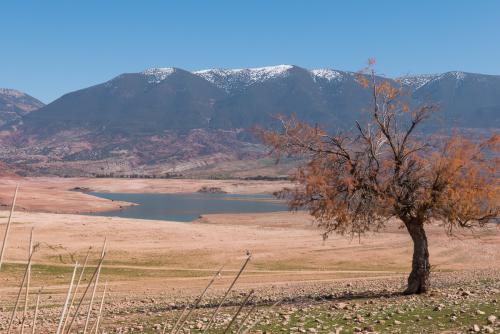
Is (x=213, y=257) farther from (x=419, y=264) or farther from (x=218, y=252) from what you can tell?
(x=419, y=264)

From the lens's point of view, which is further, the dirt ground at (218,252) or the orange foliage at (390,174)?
the dirt ground at (218,252)

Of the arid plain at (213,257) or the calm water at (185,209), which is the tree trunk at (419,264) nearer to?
the arid plain at (213,257)

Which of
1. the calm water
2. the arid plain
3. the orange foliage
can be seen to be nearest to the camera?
the orange foliage

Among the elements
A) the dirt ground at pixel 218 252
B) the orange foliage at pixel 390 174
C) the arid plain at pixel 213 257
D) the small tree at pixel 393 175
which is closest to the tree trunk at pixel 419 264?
the small tree at pixel 393 175

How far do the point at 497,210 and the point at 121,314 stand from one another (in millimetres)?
13761

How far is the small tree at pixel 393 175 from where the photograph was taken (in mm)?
18969

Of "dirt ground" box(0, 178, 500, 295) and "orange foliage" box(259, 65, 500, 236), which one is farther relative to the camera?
"dirt ground" box(0, 178, 500, 295)

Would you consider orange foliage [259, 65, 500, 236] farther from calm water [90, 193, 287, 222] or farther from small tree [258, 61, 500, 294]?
calm water [90, 193, 287, 222]

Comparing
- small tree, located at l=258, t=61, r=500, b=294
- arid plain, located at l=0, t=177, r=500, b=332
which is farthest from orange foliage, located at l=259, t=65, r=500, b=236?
arid plain, located at l=0, t=177, r=500, b=332

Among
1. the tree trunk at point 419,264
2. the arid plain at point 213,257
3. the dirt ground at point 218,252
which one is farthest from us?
the dirt ground at point 218,252

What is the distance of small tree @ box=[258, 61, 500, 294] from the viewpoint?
1897cm

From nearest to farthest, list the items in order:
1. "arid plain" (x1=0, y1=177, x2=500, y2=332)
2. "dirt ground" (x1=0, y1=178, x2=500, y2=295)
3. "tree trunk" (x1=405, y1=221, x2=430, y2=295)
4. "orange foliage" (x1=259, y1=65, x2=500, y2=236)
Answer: "orange foliage" (x1=259, y1=65, x2=500, y2=236)
"tree trunk" (x1=405, y1=221, x2=430, y2=295)
"arid plain" (x1=0, y1=177, x2=500, y2=332)
"dirt ground" (x1=0, y1=178, x2=500, y2=295)

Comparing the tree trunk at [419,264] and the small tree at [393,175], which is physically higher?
the small tree at [393,175]

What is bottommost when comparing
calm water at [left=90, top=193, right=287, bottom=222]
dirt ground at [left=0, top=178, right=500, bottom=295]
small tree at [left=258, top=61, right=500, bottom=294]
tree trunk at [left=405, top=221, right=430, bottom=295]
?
calm water at [left=90, top=193, right=287, bottom=222]
